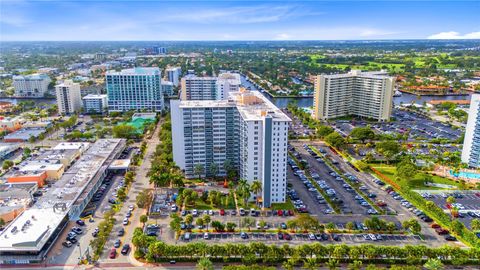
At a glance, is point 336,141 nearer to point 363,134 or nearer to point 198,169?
point 363,134

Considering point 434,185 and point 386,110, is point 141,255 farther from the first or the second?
point 386,110

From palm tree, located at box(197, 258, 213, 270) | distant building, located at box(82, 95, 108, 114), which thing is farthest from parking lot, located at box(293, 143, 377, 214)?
→ distant building, located at box(82, 95, 108, 114)

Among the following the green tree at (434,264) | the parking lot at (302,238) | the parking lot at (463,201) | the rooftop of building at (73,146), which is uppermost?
the rooftop of building at (73,146)

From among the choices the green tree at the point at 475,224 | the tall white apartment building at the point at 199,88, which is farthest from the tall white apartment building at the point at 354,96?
the green tree at the point at 475,224

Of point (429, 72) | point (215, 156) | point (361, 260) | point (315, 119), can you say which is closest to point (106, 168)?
point (215, 156)

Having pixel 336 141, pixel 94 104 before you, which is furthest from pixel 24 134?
pixel 336 141

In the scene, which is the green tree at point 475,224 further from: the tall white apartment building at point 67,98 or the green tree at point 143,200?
the tall white apartment building at point 67,98
